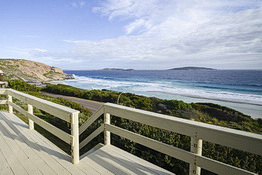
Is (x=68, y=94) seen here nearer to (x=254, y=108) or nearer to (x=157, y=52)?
(x=254, y=108)

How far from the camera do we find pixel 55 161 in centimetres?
199

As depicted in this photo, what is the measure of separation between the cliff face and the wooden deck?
192 ft

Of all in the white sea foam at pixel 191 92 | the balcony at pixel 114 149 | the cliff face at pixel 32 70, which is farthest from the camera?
the cliff face at pixel 32 70

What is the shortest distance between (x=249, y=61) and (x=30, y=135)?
48.1m

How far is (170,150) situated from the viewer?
5.07 feet

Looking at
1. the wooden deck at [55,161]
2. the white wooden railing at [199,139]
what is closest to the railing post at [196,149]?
the white wooden railing at [199,139]

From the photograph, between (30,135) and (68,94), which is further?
(68,94)

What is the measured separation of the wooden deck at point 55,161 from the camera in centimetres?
179

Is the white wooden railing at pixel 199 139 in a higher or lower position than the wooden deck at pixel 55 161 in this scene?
higher

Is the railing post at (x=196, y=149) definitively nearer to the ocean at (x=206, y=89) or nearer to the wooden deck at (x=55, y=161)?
the wooden deck at (x=55, y=161)

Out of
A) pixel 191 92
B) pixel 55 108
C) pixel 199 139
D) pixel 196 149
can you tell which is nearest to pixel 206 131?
pixel 199 139

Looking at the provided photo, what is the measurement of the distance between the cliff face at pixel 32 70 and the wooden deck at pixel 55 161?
58523 millimetres

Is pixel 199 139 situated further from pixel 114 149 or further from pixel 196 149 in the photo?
pixel 114 149

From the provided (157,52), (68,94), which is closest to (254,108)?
(68,94)
